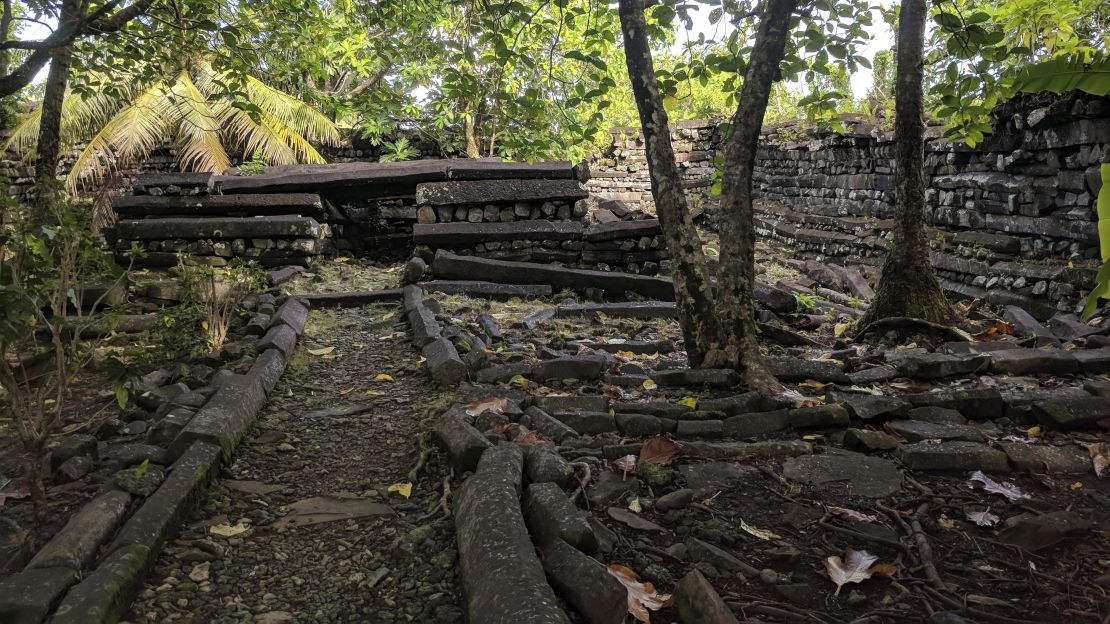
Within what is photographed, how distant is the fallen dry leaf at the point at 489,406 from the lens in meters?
3.58

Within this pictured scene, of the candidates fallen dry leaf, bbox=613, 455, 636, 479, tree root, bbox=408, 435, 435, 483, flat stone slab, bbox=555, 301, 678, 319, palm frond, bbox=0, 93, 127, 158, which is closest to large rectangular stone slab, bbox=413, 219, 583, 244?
flat stone slab, bbox=555, 301, 678, 319

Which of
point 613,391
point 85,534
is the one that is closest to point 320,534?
point 85,534

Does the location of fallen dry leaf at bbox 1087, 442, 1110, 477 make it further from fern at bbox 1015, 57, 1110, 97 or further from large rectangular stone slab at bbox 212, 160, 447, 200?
large rectangular stone slab at bbox 212, 160, 447, 200

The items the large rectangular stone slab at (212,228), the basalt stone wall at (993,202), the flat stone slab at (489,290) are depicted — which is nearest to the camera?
the basalt stone wall at (993,202)

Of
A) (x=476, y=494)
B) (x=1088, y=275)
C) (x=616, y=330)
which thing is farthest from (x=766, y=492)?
(x=1088, y=275)

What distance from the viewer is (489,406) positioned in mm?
3662

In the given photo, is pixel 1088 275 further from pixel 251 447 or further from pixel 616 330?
pixel 251 447

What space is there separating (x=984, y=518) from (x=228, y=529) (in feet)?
9.67

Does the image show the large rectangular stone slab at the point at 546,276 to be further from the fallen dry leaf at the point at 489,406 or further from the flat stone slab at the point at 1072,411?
the flat stone slab at the point at 1072,411

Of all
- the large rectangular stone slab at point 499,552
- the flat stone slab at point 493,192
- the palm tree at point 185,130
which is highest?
the palm tree at point 185,130

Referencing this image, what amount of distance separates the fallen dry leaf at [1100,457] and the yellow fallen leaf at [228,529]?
11.9 feet

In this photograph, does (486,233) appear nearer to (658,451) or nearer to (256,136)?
(658,451)

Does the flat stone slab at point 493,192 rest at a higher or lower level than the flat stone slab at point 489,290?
higher

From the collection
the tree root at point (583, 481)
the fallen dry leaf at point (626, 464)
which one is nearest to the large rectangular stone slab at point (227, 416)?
the tree root at point (583, 481)
